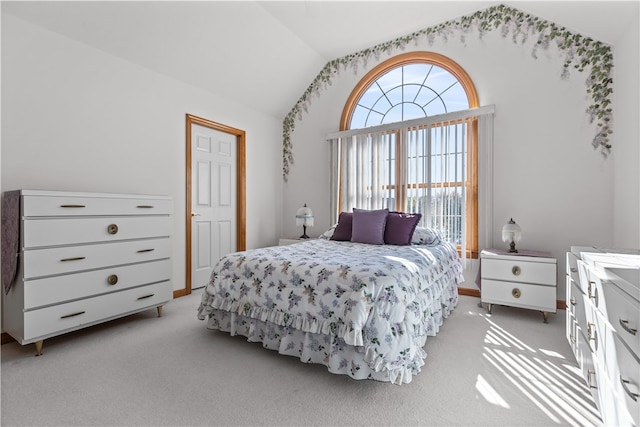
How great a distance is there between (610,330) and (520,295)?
173cm

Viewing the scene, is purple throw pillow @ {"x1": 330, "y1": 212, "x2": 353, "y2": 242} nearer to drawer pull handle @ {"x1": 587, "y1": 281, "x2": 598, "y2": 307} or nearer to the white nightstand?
the white nightstand

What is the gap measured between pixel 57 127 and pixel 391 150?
3385 millimetres

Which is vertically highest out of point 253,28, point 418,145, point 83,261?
point 253,28

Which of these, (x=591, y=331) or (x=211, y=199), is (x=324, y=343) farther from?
(x=211, y=199)

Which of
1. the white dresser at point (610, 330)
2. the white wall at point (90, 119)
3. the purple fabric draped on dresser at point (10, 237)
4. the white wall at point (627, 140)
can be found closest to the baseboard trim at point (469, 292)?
the white wall at point (627, 140)

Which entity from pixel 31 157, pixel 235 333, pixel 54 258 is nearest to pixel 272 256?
pixel 235 333

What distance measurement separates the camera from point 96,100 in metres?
2.93

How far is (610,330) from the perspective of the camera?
4.08ft

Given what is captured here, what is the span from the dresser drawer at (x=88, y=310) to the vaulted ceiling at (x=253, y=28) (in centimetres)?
223

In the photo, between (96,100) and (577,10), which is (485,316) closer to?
(577,10)

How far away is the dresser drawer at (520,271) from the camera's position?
8.98 ft

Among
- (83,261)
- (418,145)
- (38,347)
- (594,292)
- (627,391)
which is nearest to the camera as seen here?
(627,391)

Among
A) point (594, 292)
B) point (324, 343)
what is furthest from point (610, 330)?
point (324, 343)

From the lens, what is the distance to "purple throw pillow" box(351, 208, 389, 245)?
3.32m
